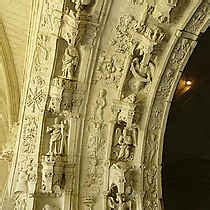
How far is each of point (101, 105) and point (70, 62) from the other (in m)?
0.39

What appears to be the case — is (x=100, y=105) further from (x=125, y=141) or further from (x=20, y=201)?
(x=20, y=201)

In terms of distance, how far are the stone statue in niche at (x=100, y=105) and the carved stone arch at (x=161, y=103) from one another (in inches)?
13.7

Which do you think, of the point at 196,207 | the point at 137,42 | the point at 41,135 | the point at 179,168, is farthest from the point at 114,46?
the point at 196,207

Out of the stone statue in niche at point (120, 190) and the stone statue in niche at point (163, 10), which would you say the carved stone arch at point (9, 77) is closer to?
the stone statue in niche at point (163, 10)

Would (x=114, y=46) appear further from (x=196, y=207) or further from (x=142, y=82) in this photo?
(x=196, y=207)

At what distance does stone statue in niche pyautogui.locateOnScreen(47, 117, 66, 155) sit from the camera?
3.07 metres

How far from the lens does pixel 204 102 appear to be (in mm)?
3539

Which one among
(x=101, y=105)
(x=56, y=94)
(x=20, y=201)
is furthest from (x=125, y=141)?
(x=20, y=201)

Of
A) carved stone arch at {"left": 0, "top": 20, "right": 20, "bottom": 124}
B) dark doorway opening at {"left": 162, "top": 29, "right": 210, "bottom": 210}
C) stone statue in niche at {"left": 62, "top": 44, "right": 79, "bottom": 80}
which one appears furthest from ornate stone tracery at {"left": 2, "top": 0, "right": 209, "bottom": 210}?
carved stone arch at {"left": 0, "top": 20, "right": 20, "bottom": 124}

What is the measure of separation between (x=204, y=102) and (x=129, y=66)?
0.87m

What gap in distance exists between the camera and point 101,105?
3150 millimetres

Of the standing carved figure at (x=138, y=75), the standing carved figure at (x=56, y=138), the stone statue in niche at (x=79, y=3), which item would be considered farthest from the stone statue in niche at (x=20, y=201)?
the stone statue in niche at (x=79, y=3)

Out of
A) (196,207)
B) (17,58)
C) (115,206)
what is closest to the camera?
(115,206)

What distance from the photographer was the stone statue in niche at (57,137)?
3072 mm
